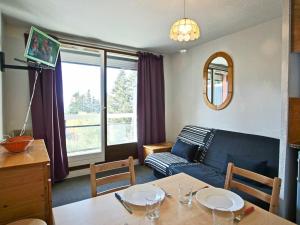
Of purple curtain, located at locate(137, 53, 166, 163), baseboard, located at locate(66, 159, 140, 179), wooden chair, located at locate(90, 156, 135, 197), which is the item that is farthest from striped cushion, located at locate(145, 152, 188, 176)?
wooden chair, located at locate(90, 156, 135, 197)

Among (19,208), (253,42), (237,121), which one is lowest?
(19,208)

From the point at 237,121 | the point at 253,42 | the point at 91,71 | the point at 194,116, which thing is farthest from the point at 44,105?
the point at 253,42

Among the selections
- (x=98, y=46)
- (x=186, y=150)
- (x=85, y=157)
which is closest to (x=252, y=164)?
(x=186, y=150)

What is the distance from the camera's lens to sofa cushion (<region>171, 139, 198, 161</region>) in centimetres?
314

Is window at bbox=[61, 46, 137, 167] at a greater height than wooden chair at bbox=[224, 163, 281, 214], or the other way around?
window at bbox=[61, 46, 137, 167]

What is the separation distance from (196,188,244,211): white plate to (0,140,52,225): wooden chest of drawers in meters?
0.95

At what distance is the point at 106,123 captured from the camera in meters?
3.68

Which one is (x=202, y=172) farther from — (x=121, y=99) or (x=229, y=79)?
(x=121, y=99)

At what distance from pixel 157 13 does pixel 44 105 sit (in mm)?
2142

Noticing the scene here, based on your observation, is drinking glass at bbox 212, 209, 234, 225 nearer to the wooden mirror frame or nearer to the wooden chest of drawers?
the wooden chest of drawers

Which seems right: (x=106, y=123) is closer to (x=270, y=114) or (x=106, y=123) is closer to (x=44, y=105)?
(x=44, y=105)

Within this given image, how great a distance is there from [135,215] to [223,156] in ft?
7.03

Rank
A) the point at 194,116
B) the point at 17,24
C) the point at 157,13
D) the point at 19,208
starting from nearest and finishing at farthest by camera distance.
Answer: the point at 19,208, the point at 157,13, the point at 17,24, the point at 194,116

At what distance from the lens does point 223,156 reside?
2861 mm
